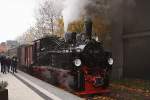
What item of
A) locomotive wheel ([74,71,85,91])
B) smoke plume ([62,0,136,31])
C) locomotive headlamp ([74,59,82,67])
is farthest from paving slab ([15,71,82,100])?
smoke plume ([62,0,136,31])

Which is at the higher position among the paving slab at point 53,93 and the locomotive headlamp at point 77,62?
the locomotive headlamp at point 77,62

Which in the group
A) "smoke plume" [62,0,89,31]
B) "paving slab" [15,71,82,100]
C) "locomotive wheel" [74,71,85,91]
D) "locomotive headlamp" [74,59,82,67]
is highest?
"smoke plume" [62,0,89,31]

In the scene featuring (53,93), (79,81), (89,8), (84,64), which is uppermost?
(89,8)

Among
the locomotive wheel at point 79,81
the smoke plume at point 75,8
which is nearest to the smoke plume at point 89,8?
the smoke plume at point 75,8

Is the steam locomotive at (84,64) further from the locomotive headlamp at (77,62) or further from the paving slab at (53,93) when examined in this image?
the paving slab at (53,93)

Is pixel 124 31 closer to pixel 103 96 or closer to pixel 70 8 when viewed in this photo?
pixel 70 8

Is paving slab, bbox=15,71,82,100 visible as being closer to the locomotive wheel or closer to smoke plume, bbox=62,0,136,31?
the locomotive wheel

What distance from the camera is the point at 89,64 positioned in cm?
1501

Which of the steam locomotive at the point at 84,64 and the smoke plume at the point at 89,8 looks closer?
the steam locomotive at the point at 84,64

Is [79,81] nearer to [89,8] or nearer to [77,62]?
[77,62]

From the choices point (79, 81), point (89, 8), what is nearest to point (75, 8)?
point (89, 8)

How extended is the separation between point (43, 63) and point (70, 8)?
15.2 ft

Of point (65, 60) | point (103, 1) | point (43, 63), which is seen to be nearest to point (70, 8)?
point (103, 1)

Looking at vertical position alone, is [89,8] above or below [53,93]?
above
